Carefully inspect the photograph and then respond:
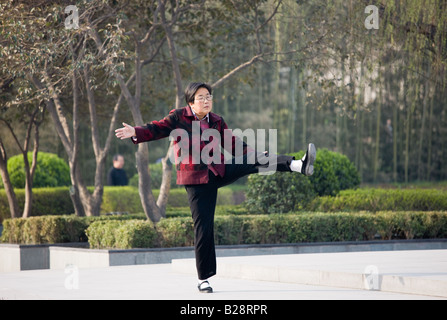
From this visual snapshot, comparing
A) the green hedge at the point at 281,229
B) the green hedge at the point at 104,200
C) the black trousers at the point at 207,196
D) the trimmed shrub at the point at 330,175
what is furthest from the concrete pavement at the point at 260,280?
the green hedge at the point at 104,200

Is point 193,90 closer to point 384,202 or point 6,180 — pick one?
point 384,202

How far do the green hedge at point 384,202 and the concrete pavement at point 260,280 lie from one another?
464cm

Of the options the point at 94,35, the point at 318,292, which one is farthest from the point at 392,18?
the point at 318,292

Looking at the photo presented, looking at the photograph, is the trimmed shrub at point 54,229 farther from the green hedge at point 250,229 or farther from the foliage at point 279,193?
the foliage at point 279,193

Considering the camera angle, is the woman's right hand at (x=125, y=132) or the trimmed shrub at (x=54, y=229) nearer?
the woman's right hand at (x=125, y=132)

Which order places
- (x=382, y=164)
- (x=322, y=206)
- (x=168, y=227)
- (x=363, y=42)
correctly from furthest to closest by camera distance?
1. (x=382, y=164)
2. (x=322, y=206)
3. (x=363, y=42)
4. (x=168, y=227)

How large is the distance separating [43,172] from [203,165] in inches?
566

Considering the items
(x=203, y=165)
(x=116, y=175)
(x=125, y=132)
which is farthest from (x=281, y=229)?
(x=116, y=175)

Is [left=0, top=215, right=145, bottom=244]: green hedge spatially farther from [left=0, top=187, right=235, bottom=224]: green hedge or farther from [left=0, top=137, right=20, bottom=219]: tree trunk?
[left=0, top=187, right=235, bottom=224]: green hedge

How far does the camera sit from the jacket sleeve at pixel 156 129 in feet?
22.1

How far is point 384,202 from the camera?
1472cm

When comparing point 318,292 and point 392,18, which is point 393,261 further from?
point 392,18

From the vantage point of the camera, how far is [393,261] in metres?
8.83
